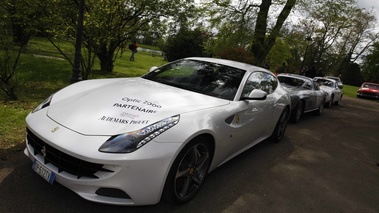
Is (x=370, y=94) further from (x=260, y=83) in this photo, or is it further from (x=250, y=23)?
(x=260, y=83)

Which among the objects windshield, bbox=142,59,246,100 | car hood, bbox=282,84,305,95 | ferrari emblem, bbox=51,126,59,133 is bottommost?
ferrari emblem, bbox=51,126,59,133

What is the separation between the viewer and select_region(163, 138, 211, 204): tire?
2688mm

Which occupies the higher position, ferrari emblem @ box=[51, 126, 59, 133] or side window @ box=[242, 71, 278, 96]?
side window @ box=[242, 71, 278, 96]

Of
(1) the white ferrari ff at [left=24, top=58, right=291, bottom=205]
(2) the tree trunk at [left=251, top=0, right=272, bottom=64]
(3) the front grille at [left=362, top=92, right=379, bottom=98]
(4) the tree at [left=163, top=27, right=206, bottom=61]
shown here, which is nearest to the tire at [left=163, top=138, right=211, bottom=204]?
(1) the white ferrari ff at [left=24, top=58, right=291, bottom=205]

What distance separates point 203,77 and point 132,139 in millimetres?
1866

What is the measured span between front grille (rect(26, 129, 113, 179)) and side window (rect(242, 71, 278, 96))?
2274mm

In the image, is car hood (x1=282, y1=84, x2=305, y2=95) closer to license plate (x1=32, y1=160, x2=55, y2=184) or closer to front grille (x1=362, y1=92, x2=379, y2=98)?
license plate (x1=32, y1=160, x2=55, y2=184)

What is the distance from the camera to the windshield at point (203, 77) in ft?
Result: 12.5

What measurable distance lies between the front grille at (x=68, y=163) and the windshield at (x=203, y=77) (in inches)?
70.1

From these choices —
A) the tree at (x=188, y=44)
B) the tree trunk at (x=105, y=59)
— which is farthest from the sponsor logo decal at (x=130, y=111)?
the tree at (x=188, y=44)

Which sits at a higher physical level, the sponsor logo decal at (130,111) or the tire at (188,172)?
the sponsor logo decal at (130,111)

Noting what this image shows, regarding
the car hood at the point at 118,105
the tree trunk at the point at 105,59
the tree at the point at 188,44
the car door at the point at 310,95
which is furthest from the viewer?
the tree at the point at 188,44

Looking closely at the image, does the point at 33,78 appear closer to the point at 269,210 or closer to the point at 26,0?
the point at 26,0

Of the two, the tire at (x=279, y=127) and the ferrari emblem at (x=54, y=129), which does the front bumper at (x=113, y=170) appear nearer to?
the ferrari emblem at (x=54, y=129)
